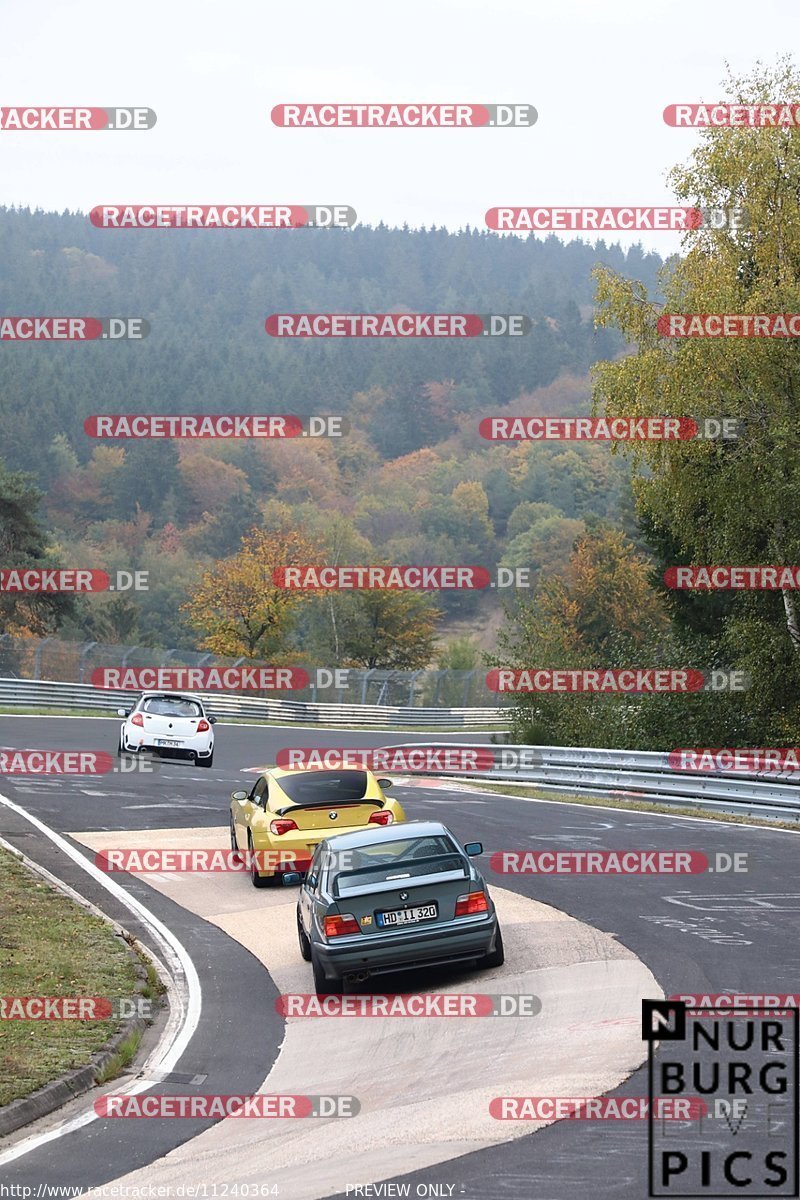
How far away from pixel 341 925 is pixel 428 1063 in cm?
216

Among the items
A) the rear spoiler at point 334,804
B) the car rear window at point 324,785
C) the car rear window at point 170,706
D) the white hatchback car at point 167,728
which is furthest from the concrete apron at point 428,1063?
the car rear window at point 170,706

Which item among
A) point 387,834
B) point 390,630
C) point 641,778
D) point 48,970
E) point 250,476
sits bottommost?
point 48,970

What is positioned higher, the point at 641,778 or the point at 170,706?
the point at 170,706

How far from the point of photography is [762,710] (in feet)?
103

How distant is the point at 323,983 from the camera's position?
478 inches

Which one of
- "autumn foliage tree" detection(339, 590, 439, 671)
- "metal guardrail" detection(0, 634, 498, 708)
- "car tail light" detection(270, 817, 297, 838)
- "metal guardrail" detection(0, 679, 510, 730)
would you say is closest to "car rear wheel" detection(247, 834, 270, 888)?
"car tail light" detection(270, 817, 297, 838)

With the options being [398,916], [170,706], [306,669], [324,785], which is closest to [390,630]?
[306,669]

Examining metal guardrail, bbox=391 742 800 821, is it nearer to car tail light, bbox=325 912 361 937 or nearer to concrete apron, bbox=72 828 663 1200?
concrete apron, bbox=72 828 663 1200

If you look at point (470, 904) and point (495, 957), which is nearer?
point (470, 904)

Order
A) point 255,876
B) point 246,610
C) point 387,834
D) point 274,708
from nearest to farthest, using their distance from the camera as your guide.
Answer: point 387,834
point 255,876
point 274,708
point 246,610

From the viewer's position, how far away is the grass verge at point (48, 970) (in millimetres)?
10055

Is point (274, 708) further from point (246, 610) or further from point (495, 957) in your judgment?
point (495, 957)

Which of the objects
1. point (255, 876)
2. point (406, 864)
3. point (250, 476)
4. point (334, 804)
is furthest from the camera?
point (250, 476)

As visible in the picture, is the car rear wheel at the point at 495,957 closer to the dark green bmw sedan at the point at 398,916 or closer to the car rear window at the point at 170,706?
the dark green bmw sedan at the point at 398,916
